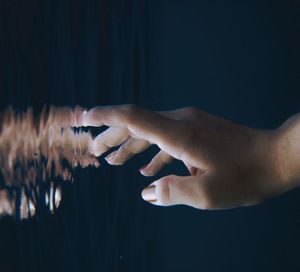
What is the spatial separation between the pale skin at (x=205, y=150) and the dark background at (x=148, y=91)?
0.36 feet

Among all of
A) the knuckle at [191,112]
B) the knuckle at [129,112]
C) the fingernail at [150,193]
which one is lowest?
the fingernail at [150,193]

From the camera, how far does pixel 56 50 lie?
0.64 metres

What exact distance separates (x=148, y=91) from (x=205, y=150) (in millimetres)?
665

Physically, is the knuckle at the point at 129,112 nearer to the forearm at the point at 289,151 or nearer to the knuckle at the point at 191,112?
the knuckle at the point at 191,112

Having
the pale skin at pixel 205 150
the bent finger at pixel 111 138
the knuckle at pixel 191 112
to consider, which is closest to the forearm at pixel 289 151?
the pale skin at pixel 205 150

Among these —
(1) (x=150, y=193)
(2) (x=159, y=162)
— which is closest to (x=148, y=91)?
(2) (x=159, y=162)

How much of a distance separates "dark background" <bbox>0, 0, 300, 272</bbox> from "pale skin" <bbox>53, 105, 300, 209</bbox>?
11 cm

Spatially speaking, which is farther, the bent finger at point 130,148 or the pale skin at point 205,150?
the bent finger at point 130,148

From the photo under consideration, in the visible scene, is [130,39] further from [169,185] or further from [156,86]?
[169,185]

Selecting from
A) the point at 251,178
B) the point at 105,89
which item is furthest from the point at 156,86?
the point at 251,178

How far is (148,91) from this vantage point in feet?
4.01

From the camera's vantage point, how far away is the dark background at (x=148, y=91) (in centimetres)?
58

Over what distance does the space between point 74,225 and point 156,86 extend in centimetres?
71

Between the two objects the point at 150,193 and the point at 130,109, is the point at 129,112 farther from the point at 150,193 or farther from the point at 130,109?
the point at 150,193
